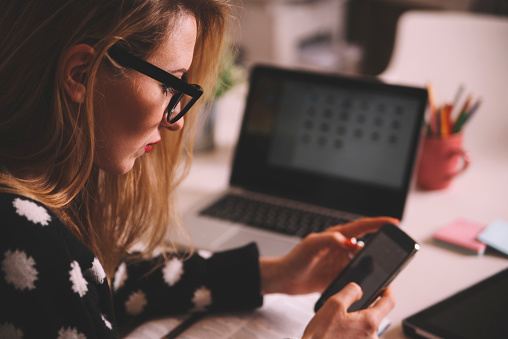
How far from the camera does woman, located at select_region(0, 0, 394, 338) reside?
0.52 metres

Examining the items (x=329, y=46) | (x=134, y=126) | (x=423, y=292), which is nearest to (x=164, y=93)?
(x=134, y=126)

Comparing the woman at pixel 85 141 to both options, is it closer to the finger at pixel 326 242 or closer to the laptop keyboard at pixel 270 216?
the finger at pixel 326 242

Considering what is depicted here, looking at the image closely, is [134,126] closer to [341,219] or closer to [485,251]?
[341,219]

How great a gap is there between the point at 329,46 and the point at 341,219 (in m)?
1.99

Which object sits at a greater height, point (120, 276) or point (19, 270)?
point (19, 270)

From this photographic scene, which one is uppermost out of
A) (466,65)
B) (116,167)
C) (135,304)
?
(466,65)

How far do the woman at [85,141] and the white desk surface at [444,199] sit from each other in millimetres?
162

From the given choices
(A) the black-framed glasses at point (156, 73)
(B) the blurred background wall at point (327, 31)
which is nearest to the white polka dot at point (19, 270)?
(A) the black-framed glasses at point (156, 73)

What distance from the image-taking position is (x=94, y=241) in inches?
28.3

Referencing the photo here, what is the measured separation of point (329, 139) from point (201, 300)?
48cm

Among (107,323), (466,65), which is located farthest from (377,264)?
(466,65)

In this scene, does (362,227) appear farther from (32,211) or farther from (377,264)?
(32,211)

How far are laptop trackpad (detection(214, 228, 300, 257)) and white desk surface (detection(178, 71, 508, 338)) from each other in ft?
0.54

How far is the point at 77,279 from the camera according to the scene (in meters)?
0.54
